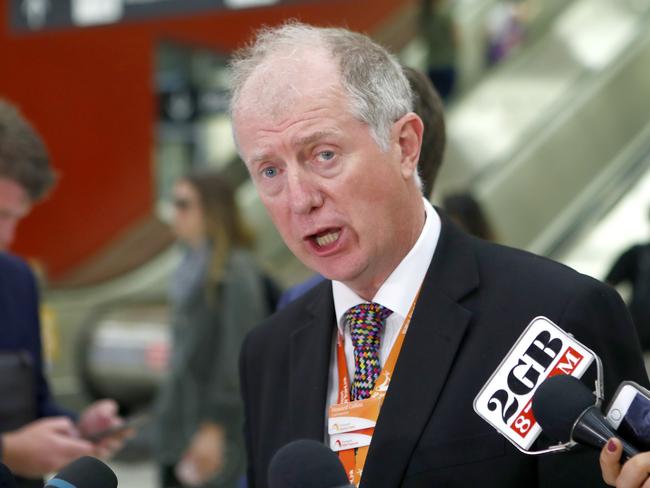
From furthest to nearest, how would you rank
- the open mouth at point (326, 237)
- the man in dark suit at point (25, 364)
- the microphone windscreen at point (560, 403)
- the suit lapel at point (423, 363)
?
the man in dark suit at point (25, 364)
the open mouth at point (326, 237)
the suit lapel at point (423, 363)
the microphone windscreen at point (560, 403)

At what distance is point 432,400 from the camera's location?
6.13 ft

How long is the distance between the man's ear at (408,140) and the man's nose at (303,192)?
0.19 metres

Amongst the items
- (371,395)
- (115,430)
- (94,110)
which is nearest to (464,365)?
(371,395)

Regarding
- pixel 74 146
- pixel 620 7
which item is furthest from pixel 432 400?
pixel 74 146

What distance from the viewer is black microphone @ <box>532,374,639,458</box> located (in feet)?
4.72

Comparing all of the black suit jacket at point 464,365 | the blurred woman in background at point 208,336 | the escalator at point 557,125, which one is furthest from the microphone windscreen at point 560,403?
the escalator at point 557,125

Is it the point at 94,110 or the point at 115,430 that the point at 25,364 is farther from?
the point at 94,110

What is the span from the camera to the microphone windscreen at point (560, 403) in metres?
1.49

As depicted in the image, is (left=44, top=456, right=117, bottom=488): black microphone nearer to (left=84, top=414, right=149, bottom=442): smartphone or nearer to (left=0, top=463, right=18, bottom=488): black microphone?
(left=0, top=463, right=18, bottom=488): black microphone

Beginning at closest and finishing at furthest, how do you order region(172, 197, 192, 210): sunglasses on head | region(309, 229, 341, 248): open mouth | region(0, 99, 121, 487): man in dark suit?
1. region(309, 229, 341, 248): open mouth
2. region(0, 99, 121, 487): man in dark suit
3. region(172, 197, 192, 210): sunglasses on head

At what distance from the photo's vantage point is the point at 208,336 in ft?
17.4

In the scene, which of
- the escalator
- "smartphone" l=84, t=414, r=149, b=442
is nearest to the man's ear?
"smartphone" l=84, t=414, r=149, b=442

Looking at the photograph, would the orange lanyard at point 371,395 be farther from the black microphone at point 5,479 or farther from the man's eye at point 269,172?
the black microphone at point 5,479

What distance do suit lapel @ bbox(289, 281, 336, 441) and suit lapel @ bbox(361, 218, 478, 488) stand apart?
0.61ft
